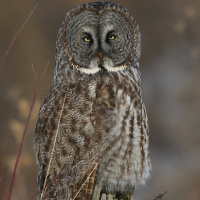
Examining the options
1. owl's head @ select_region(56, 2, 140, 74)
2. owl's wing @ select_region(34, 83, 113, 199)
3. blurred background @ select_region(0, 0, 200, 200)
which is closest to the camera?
owl's wing @ select_region(34, 83, 113, 199)

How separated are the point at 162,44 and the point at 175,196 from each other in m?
4.53

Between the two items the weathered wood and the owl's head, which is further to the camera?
the owl's head

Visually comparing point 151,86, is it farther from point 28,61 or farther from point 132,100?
point 132,100

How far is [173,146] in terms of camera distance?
9914 millimetres

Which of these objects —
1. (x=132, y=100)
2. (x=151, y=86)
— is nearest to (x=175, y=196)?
(x=151, y=86)

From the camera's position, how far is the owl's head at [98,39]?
14.6ft

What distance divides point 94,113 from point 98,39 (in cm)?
46

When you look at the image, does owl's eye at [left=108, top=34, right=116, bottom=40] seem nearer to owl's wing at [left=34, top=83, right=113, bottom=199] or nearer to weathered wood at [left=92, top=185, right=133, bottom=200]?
owl's wing at [left=34, top=83, right=113, bottom=199]

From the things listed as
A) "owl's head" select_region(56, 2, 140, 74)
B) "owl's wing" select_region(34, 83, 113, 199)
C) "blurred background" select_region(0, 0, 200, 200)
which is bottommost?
"owl's wing" select_region(34, 83, 113, 199)

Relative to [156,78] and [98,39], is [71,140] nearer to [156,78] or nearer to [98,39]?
[98,39]

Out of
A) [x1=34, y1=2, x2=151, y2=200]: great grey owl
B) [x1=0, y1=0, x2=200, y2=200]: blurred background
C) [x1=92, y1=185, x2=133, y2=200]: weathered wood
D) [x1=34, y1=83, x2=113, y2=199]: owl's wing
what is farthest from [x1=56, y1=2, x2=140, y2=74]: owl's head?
[x1=0, y1=0, x2=200, y2=200]: blurred background

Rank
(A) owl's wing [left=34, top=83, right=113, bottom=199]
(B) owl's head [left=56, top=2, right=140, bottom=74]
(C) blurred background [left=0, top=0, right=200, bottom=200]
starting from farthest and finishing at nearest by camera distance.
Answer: (C) blurred background [left=0, top=0, right=200, bottom=200]
(B) owl's head [left=56, top=2, right=140, bottom=74]
(A) owl's wing [left=34, top=83, right=113, bottom=199]

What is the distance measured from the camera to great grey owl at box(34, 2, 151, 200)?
415cm

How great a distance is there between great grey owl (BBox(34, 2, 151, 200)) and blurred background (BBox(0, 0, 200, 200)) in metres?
2.74
